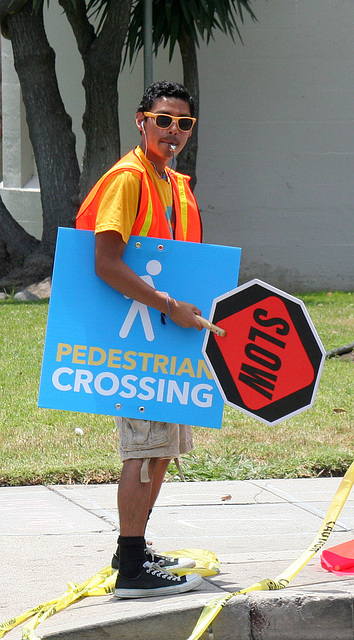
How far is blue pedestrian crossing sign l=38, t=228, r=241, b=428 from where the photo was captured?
12.0 ft

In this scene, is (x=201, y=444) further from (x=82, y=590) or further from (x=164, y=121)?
(x=164, y=121)

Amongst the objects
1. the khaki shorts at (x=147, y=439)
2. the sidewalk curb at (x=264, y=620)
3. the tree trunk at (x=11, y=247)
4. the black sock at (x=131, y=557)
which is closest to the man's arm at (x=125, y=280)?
the khaki shorts at (x=147, y=439)

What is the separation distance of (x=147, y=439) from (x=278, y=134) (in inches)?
477

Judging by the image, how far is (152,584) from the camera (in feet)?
12.0

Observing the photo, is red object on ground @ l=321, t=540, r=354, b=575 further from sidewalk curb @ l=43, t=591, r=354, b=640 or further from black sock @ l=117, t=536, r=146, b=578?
black sock @ l=117, t=536, r=146, b=578

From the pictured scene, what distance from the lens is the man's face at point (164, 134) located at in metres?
3.74

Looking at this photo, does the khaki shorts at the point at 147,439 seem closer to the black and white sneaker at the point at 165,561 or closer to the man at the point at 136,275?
the man at the point at 136,275

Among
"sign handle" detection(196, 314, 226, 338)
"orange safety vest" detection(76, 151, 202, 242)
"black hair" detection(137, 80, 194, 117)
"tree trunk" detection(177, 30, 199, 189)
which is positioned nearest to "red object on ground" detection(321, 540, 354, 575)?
"sign handle" detection(196, 314, 226, 338)

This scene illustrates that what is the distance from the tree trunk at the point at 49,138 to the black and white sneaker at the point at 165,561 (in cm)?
1015

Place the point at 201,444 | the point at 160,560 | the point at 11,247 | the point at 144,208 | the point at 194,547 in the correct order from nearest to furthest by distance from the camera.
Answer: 1. the point at 144,208
2. the point at 160,560
3. the point at 194,547
4. the point at 201,444
5. the point at 11,247

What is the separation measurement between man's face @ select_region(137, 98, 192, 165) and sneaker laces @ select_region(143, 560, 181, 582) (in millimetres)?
1584

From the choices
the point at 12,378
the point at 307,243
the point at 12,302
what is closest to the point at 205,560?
the point at 12,378

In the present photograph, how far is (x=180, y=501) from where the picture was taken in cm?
527

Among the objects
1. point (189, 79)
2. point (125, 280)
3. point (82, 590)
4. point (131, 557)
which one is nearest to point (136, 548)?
point (131, 557)
